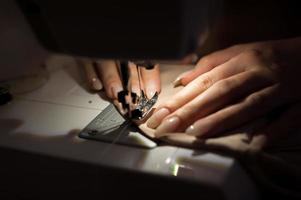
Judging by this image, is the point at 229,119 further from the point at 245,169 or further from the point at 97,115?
the point at 97,115

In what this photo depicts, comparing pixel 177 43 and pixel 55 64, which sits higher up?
pixel 177 43

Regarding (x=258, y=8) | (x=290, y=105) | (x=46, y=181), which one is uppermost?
(x=258, y=8)

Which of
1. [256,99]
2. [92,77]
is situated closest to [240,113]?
[256,99]

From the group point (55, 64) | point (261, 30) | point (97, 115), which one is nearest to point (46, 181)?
point (97, 115)

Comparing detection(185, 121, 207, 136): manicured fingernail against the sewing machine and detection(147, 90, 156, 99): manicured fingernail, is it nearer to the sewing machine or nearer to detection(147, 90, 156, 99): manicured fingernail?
the sewing machine

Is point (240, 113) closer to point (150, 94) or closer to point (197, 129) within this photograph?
point (197, 129)

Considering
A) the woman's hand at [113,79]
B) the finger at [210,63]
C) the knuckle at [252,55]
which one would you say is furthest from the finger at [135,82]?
the knuckle at [252,55]

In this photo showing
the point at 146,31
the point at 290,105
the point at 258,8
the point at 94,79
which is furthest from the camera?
the point at 258,8
